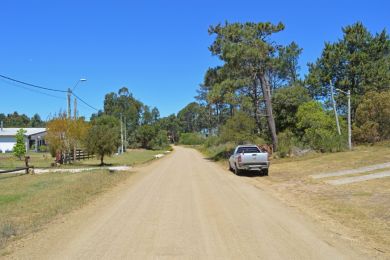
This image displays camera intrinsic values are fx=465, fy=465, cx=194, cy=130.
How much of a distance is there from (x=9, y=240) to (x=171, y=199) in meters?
6.77

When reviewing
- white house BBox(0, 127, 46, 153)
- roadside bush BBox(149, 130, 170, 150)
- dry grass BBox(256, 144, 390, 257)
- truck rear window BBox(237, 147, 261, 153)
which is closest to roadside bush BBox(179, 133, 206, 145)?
roadside bush BBox(149, 130, 170, 150)

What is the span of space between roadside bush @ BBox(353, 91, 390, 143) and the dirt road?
102 feet

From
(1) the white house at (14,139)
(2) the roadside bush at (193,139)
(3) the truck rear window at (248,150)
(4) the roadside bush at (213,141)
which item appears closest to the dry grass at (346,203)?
(3) the truck rear window at (248,150)

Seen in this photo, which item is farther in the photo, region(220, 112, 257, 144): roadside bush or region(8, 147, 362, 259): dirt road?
region(220, 112, 257, 144): roadside bush

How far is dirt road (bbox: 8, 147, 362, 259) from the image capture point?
25.8 ft

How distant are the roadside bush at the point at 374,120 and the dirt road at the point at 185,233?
102ft

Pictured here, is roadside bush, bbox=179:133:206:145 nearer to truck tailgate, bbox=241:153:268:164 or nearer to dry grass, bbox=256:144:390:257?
truck tailgate, bbox=241:153:268:164

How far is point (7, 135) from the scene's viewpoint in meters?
76.2

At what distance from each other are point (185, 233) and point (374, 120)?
39.7m

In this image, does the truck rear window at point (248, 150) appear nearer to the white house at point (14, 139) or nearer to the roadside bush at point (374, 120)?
the roadside bush at point (374, 120)

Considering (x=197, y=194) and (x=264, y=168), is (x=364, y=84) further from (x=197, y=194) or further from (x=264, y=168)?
(x=197, y=194)

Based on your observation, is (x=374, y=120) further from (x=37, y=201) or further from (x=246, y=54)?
(x=37, y=201)

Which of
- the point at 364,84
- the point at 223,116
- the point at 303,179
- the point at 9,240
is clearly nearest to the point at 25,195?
the point at 9,240

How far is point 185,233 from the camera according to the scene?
377 inches
